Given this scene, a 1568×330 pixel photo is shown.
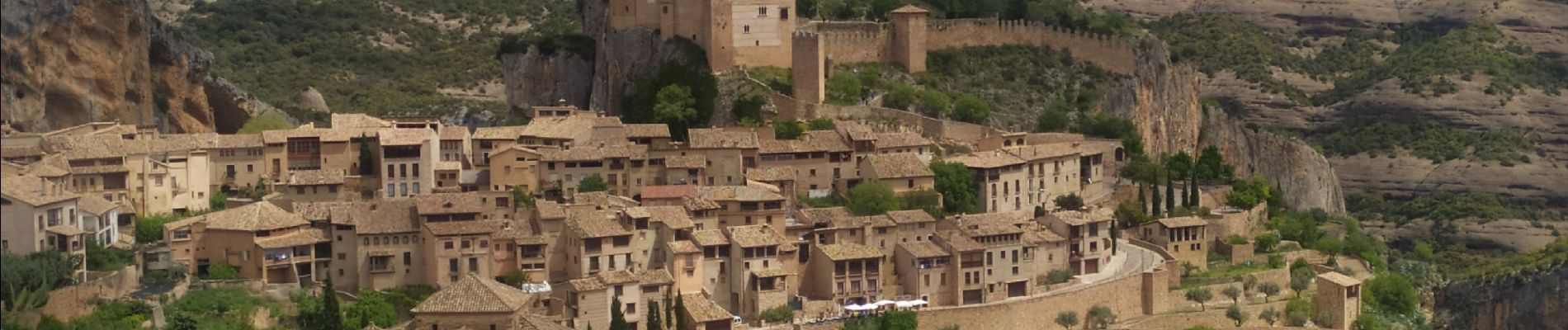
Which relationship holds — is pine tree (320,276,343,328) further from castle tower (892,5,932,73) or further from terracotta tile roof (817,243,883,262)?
castle tower (892,5,932,73)

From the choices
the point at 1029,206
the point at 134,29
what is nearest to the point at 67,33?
the point at 134,29

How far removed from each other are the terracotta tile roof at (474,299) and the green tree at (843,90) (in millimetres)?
22041

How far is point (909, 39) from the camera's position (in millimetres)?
85625

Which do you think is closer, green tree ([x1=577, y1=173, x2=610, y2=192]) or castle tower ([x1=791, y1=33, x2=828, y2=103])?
green tree ([x1=577, y1=173, x2=610, y2=192])

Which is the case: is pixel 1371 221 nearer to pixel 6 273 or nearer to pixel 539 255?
pixel 539 255

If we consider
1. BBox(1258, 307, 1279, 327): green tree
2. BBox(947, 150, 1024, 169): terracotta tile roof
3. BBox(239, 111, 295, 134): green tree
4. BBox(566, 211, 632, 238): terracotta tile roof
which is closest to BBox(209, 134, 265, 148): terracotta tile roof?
BBox(239, 111, 295, 134): green tree

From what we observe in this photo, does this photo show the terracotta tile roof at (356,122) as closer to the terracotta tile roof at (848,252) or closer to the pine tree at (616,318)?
the terracotta tile roof at (848,252)

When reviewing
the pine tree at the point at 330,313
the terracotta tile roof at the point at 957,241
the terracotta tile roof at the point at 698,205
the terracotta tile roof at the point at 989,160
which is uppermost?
the terracotta tile roof at the point at 989,160

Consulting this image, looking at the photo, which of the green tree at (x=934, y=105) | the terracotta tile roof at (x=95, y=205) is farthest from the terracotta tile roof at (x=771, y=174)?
the terracotta tile roof at (x=95, y=205)

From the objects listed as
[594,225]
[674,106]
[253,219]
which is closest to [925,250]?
[594,225]

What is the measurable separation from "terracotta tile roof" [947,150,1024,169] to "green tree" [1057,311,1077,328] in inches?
293

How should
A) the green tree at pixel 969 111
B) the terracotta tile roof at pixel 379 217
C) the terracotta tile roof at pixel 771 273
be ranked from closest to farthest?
the terracotta tile roof at pixel 379 217 → the terracotta tile roof at pixel 771 273 → the green tree at pixel 969 111

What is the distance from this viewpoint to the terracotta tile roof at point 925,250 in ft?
216

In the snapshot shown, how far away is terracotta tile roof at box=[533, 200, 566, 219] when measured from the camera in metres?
64.4
